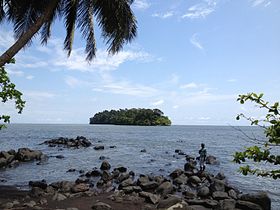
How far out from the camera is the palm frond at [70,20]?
13109 mm

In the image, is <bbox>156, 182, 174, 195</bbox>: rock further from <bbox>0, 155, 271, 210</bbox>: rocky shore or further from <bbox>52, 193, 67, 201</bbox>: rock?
<bbox>52, 193, 67, 201</bbox>: rock

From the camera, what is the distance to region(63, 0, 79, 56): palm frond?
13.1 meters

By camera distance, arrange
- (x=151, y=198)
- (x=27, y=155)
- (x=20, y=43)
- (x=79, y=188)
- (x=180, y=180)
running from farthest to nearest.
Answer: (x=27, y=155) → (x=180, y=180) → (x=79, y=188) → (x=151, y=198) → (x=20, y=43)

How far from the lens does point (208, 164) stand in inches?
1248

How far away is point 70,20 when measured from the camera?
13836 millimetres

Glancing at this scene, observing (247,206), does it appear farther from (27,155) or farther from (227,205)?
(27,155)

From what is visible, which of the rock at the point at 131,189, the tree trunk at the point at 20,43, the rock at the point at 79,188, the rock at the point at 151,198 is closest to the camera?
the tree trunk at the point at 20,43

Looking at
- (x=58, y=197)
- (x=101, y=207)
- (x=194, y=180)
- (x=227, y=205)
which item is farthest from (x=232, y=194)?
(x=58, y=197)

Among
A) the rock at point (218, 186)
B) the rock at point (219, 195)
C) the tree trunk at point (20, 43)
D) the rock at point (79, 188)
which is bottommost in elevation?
the rock at point (79, 188)

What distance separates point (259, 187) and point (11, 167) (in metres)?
21.1

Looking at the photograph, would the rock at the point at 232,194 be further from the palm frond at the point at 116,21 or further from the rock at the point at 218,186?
the palm frond at the point at 116,21

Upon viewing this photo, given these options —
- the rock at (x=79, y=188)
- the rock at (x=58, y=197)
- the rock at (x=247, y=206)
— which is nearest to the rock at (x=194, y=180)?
the rock at (x=247, y=206)

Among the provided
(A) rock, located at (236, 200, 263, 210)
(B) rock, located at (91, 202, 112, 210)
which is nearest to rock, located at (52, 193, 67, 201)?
(B) rock, located at (91, 202, 112, 210)

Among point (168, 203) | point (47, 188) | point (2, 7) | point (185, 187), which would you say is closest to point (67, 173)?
point (47, 188)
